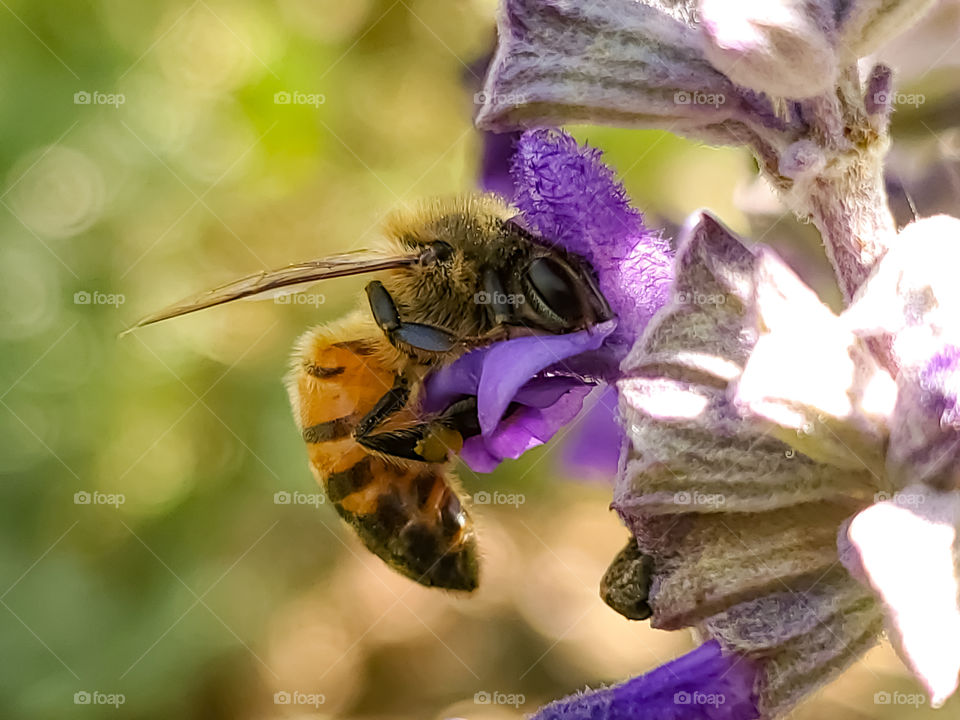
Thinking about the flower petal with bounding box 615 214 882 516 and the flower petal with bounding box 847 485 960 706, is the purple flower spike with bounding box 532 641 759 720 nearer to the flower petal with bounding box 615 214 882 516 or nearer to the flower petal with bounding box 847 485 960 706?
the flower petal with bounding box 615 214 882 516

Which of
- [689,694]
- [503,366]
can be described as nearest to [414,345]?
[503,366]

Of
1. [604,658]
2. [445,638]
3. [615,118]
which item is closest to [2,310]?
[445,638]

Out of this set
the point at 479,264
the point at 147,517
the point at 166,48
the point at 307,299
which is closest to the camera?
the point at 479,264

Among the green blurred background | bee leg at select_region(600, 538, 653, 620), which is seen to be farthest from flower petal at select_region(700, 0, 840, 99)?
the green blurred background

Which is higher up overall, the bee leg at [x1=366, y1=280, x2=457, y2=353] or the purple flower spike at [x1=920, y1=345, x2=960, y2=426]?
the bee leg at [x1=366, y1=280, x2=457, y2=353]

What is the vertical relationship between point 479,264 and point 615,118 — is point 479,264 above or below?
below

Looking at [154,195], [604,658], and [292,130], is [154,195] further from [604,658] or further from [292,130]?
[604,658]
